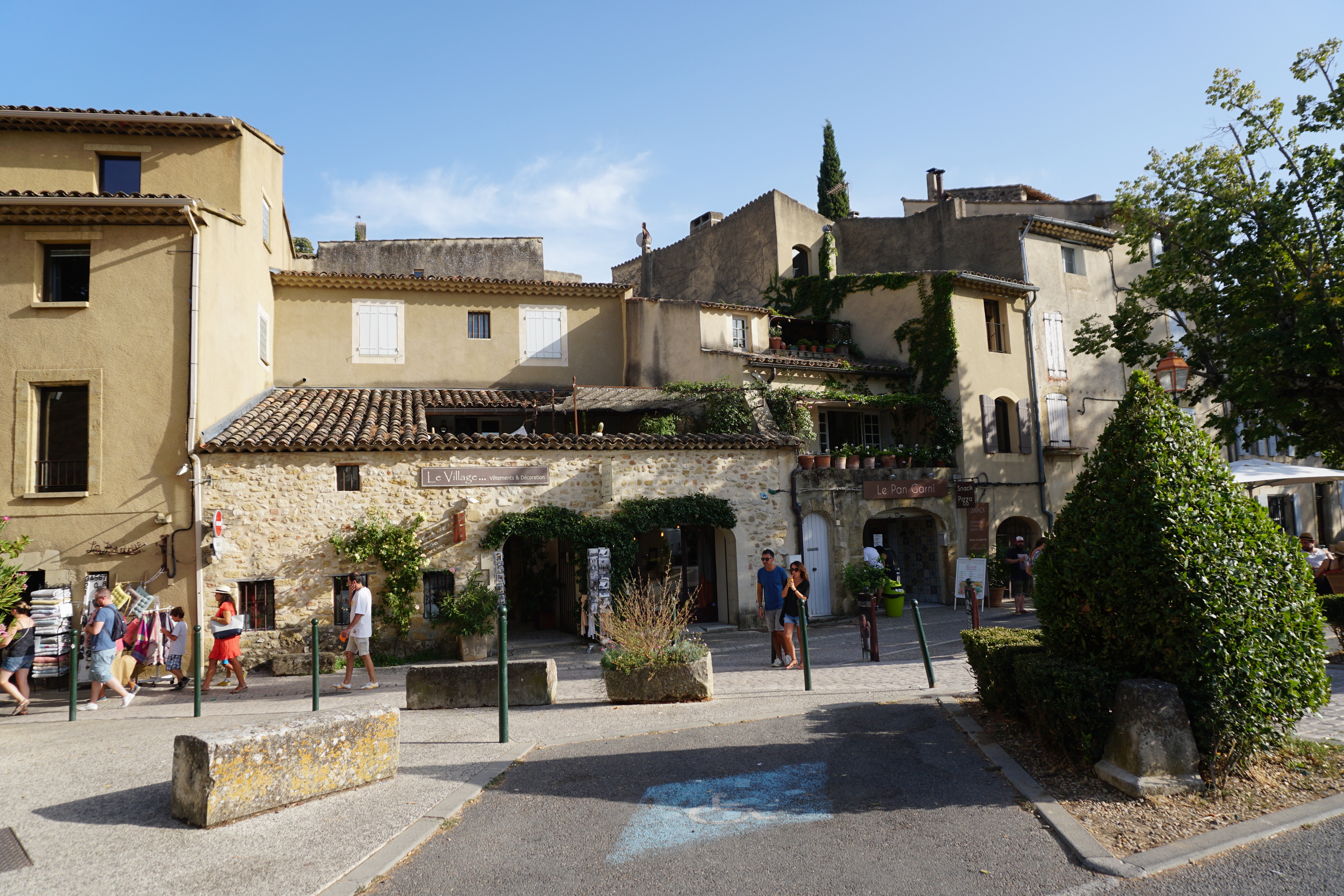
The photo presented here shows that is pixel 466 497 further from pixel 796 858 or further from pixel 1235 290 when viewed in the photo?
pixel 1235 290

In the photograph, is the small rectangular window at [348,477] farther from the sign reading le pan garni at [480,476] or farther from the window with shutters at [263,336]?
the window with shutters at [263,336]

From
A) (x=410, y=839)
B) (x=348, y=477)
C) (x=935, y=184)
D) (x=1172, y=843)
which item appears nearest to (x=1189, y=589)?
(x=1172, y=843)

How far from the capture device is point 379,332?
18312mm

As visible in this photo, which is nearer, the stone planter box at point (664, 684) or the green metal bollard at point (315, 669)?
the stone planter box at point (664, 684)

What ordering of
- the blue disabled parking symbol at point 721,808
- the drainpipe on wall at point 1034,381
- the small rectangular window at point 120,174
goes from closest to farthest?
the blue disabled parking symbol at point 721,808 → the small rectangular window at point 120,174 → the drainpipe on wall at point 1034,381

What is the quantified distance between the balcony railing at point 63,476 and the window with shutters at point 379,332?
259 inches

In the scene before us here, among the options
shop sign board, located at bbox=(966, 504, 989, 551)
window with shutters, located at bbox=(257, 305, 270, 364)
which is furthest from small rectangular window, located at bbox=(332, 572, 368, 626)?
shop sign board, located at bbox=(966, 504, 989, 551)

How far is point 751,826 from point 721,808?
0.36 meters

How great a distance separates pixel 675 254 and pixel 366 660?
18810 millimetres

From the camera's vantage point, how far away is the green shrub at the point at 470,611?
13.0 metres

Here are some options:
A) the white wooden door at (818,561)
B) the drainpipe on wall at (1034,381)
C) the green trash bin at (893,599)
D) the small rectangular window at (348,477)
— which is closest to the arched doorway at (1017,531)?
the drainpipe on wall at (1034,381)

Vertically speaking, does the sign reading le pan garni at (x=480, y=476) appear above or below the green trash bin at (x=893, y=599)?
above

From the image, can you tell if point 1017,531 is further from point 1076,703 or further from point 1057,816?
point 1057,816

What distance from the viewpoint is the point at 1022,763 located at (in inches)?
233
